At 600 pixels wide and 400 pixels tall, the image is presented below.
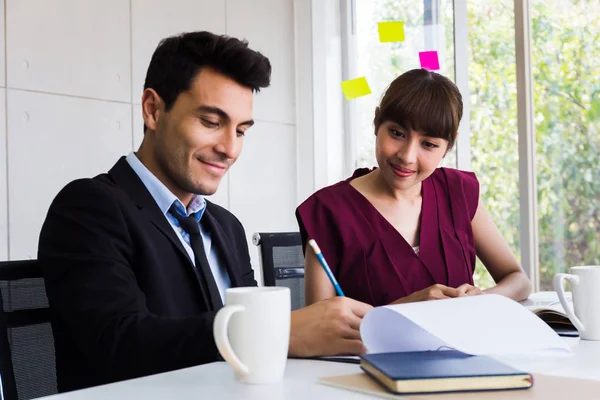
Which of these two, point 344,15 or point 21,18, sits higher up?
point 344,15

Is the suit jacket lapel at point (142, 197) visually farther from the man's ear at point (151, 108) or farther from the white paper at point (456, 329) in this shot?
the white paper at point (456, 329)

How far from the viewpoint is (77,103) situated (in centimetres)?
266

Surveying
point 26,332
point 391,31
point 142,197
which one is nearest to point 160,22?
point 391,31

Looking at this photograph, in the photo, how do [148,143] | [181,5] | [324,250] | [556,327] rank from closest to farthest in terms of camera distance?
1. [556,327]
2. [148,143]
3. [324,250]
4. [181,5]

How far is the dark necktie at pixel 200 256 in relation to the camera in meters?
1.28

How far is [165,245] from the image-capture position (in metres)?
1.24

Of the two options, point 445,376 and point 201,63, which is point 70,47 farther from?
point 445,376

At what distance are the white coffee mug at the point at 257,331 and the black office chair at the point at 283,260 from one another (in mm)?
939

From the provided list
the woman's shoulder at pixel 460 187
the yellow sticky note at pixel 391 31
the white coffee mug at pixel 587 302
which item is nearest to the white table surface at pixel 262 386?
the white coffee mug at pixel 587 302

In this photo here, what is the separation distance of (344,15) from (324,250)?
2.29m

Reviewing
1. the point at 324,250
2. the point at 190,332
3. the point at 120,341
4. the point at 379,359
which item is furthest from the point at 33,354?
the point at 324,250

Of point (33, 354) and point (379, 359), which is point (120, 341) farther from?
point (379, 359)

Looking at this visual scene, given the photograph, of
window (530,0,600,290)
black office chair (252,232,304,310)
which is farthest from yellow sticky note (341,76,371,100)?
black office chair (252,232,304,310)

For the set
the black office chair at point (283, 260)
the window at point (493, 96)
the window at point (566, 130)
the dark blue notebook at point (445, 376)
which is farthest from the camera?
the window at point (493, 96)
